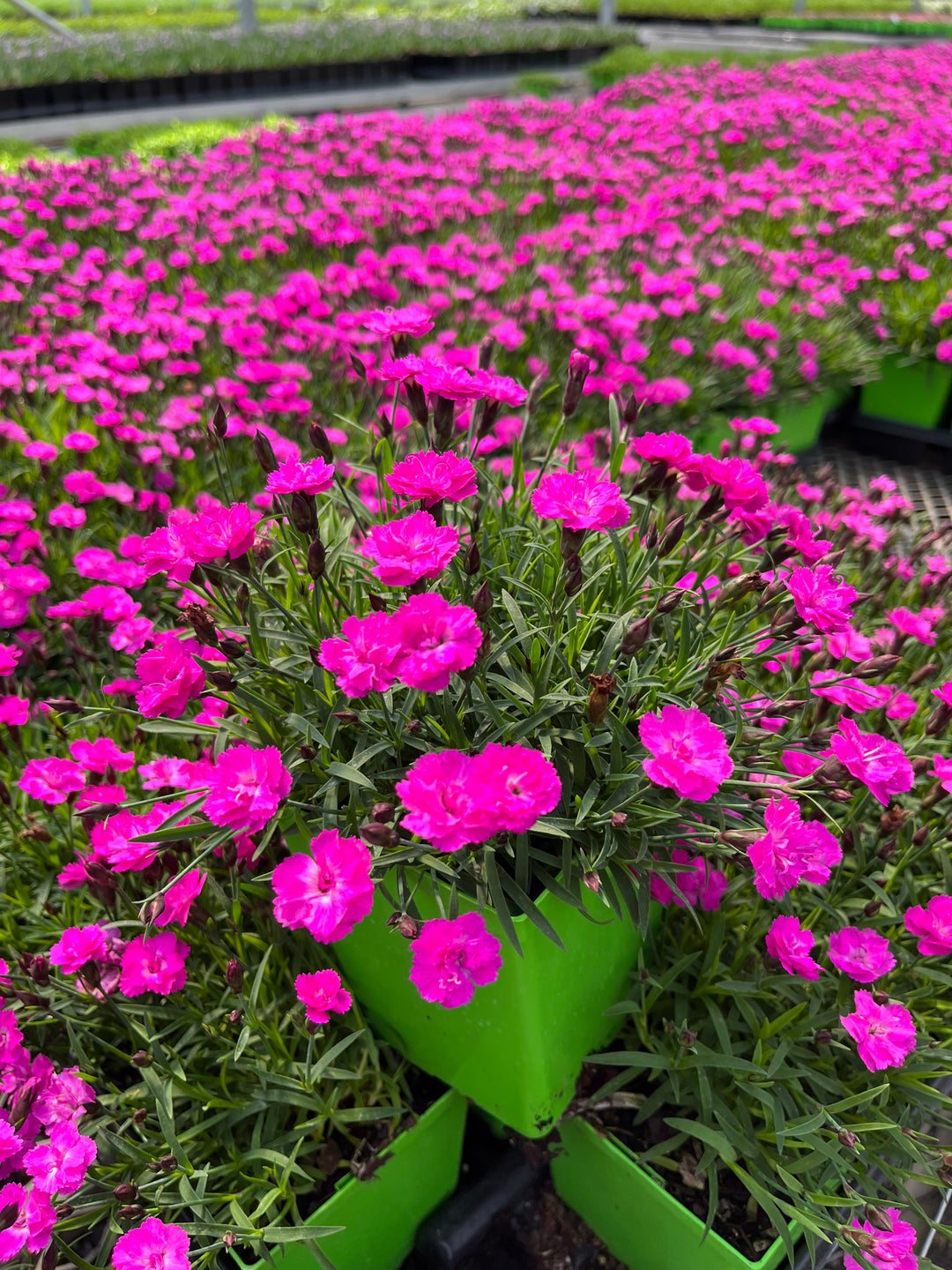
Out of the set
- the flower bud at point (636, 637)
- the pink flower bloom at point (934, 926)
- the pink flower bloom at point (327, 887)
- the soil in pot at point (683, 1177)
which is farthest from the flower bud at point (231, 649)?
the pink flower bloom at point (934, 926)

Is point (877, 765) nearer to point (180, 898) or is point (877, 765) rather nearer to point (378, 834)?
point (378, 834)

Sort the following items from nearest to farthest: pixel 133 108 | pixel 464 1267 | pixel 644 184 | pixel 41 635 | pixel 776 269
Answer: pixel 464 1267 → pixel 41 635 → pixel 776 269 → pixel 644 184 → pixel 133 108

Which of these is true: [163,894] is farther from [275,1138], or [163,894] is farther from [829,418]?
[829,418]

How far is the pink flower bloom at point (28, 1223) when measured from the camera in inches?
37.9

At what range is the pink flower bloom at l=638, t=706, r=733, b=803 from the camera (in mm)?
930

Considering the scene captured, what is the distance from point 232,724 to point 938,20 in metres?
25.2

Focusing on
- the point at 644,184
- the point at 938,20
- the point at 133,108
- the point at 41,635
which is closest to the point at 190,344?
the point at 41,635

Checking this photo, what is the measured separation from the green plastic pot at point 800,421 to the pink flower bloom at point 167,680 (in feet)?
7.85

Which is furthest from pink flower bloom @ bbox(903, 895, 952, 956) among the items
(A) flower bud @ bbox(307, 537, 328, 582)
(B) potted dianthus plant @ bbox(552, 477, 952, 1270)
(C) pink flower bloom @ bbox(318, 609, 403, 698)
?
(A) flower bud @ bbox(307, 537, 328, 582)

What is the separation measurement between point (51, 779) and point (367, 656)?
27.9 inches

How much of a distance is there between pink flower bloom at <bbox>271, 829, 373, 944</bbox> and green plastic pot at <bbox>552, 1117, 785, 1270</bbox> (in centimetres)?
63

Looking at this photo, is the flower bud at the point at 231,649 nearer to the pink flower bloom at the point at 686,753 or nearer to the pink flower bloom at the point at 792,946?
the pink flower bloom at the point at 686,753

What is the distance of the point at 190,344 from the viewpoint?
252 cm

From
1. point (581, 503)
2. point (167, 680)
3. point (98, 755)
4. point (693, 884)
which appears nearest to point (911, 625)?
point (693, 884)
